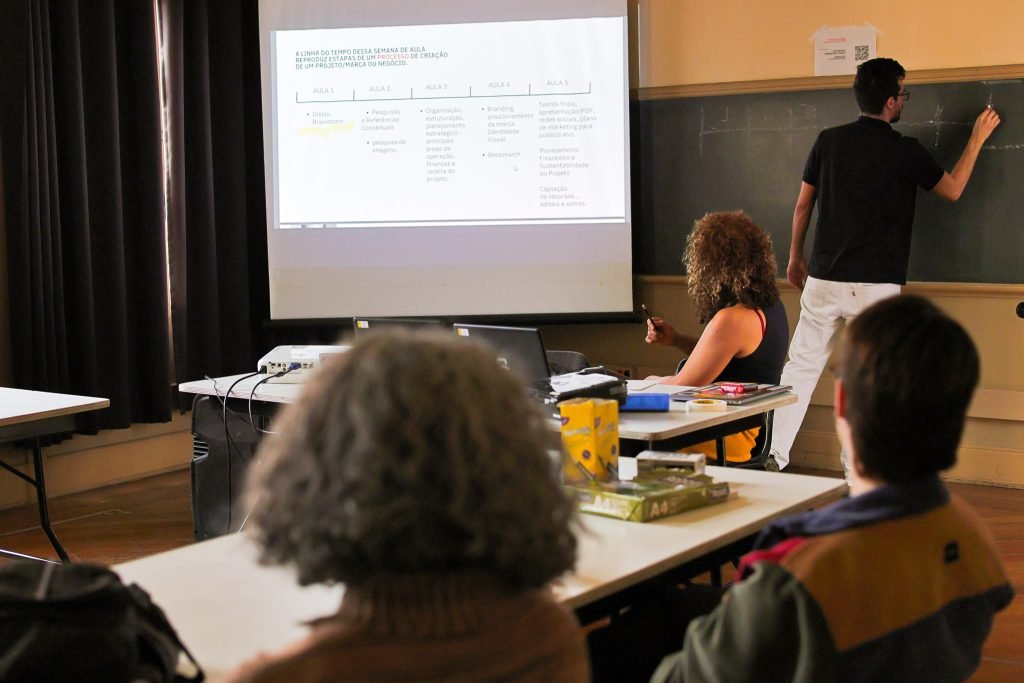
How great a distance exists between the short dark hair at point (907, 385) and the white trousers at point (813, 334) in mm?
3458

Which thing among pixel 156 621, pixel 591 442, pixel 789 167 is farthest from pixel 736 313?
pixel 156 621

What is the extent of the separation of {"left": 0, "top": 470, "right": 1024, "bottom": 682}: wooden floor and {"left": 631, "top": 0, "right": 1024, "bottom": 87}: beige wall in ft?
6.24

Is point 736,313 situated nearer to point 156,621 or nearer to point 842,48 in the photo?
point 842,48

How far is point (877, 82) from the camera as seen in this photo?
15.4 feet

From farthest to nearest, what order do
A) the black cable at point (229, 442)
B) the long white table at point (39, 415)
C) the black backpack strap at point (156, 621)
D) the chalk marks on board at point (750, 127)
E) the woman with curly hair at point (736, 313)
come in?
the chalk marks on board at point (750, 127)
the black cable at point (229, 442)
the woman with curly hair at point (736, 313)
the long white table at point (39, 415)
the black backpack strap at point (156, 621)

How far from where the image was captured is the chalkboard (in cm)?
486

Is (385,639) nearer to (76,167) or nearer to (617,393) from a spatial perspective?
(617,393)

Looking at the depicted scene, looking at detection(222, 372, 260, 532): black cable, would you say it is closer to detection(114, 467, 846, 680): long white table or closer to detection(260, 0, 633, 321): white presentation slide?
detection(260, 0, 633, 321): white presentation slide

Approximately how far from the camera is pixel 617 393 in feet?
9.91

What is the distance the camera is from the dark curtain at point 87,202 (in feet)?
15.3

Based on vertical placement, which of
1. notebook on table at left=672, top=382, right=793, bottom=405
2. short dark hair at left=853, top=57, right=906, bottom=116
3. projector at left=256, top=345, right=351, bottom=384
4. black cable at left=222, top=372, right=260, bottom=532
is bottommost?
black cable at left=222, top=372, right=260, bottom=532

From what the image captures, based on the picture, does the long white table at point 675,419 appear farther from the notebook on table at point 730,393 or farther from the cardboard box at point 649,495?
the cardboard box at point 649,495

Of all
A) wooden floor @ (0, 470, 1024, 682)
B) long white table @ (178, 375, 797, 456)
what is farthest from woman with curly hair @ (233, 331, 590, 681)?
wooden floor @ (0, 470, 1024, 682)

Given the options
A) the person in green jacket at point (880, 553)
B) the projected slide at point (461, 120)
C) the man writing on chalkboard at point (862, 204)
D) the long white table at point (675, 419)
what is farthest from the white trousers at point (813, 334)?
the person in green jacket at point (880, 553)
